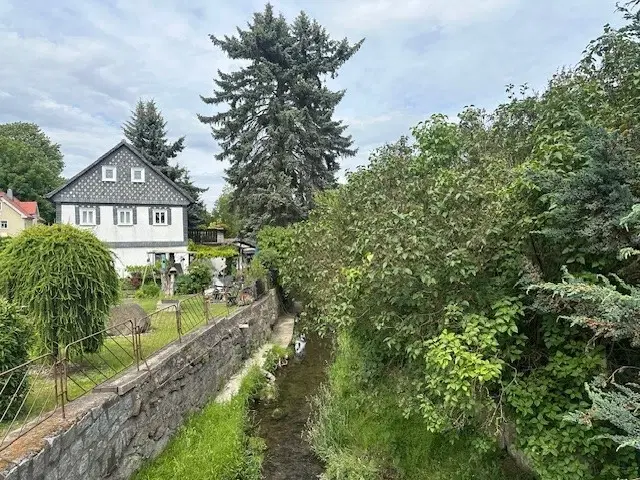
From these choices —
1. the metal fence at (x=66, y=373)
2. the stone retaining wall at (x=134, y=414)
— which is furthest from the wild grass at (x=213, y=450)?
the metal fence at (x=66, y=373)

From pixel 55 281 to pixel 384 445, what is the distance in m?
5.79

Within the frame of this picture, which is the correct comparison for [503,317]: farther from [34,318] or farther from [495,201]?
[34,318]

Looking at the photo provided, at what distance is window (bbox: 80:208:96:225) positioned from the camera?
25094 millimetres

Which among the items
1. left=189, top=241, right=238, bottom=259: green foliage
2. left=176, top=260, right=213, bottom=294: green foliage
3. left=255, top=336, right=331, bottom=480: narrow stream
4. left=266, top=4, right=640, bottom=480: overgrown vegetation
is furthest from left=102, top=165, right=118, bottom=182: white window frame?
left=266, top=4, right=640, bottom=480: overgrown vegetation

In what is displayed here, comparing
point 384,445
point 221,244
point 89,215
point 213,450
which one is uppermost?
point 89,215

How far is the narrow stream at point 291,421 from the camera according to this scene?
7.64m

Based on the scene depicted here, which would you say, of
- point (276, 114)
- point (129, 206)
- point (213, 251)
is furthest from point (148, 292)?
point (276, 114)

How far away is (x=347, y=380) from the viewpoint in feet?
30.8

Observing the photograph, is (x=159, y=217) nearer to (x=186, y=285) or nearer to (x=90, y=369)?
(x=186, y=285)

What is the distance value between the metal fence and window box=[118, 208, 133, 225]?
15490 millimetres

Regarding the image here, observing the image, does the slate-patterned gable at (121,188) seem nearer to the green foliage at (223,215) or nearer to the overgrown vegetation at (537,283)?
the green foliage at (223,215)

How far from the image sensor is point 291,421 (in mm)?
9562

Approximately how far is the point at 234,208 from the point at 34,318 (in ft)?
65.9

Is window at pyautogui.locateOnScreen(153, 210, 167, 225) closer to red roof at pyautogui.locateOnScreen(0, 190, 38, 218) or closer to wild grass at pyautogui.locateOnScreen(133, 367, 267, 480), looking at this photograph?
red roof at pyautogui.locateOnScreen(0, 190, 38, 218)
